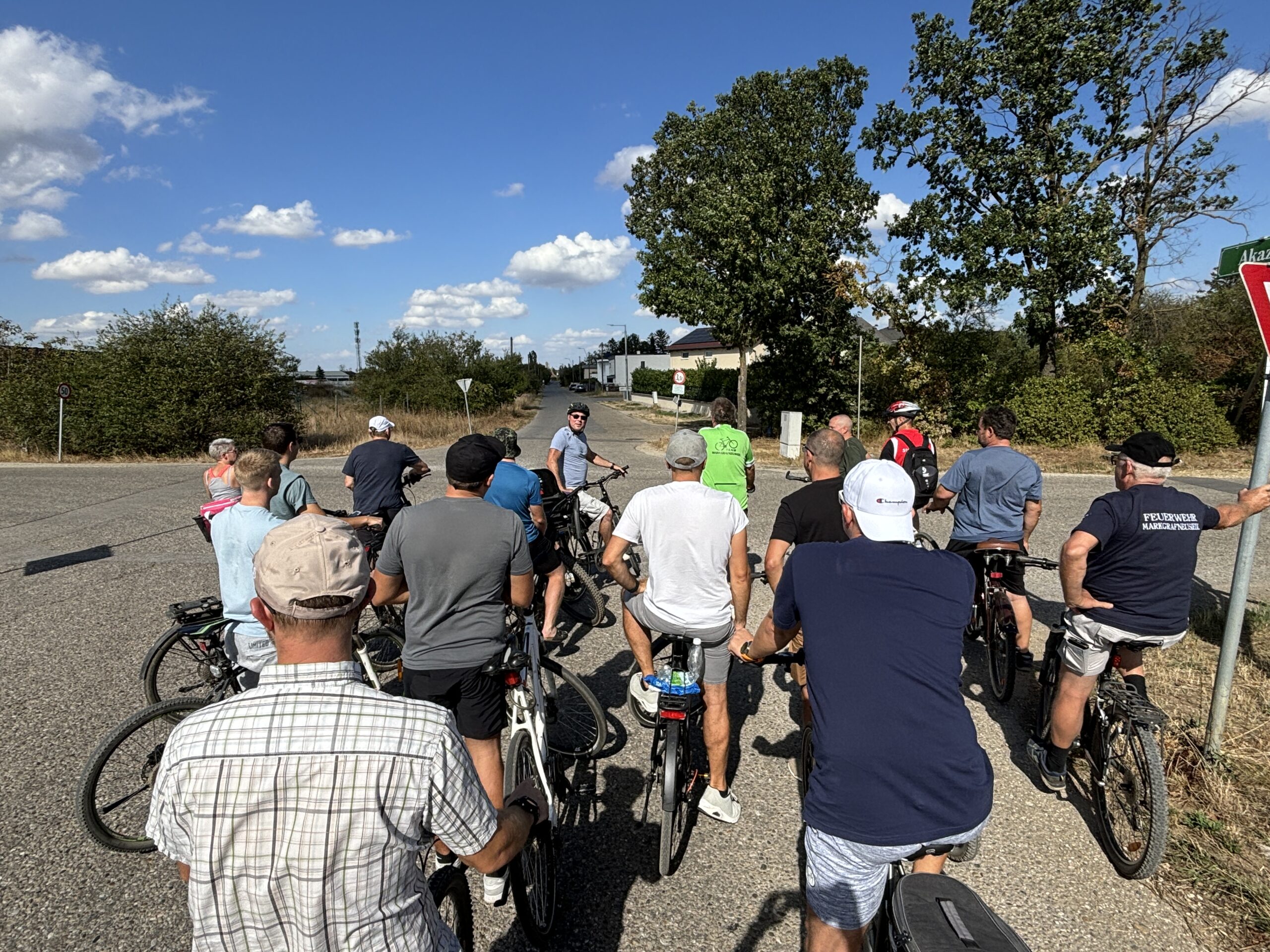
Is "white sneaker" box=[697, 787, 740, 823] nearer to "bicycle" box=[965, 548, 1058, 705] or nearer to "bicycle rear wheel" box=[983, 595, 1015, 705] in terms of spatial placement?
"bicycle" box=[965, 548, 1058, 705]

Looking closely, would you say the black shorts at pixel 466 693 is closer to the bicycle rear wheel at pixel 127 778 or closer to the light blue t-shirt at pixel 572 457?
the bicycle rear wheel at pixel 127 778

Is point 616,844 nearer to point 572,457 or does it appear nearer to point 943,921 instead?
point 943,921

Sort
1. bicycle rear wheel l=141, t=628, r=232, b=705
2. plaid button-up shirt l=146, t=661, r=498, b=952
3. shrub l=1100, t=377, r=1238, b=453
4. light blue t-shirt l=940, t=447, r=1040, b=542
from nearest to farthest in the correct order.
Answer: plaid button-up shirt l=146, t=661, r=498, b=952 < bicycle rear wheel l=141, t=628, r=232, b=705 < light blue t-shirt l=940, t=447, r=1040, b=542 < shrub l=1100, t=377, r=1238, b=453

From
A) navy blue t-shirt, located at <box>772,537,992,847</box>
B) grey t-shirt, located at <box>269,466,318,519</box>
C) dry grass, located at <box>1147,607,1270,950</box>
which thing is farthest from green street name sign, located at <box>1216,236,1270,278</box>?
grey t-shirt, located at <box>269,466,318,519</box>

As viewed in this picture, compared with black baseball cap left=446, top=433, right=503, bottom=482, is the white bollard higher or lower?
lower

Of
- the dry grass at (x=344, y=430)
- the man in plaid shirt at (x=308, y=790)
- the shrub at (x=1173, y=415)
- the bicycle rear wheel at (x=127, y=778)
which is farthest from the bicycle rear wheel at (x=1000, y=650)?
the dry grass at (x=344, y=430)

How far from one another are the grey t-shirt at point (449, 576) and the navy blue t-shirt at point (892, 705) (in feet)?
4.69

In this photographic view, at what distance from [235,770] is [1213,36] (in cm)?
2514

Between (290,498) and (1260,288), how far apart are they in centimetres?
551

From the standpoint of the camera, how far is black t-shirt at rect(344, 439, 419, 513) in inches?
228

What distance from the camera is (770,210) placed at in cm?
2052

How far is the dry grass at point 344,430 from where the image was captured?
20.5m

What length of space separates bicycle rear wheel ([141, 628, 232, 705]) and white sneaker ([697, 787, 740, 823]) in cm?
255

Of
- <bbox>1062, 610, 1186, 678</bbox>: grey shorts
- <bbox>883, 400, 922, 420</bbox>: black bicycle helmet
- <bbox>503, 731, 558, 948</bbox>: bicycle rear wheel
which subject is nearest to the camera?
<bbox>503, 731, 558, 948</bbox>: bicycle rear wheel
